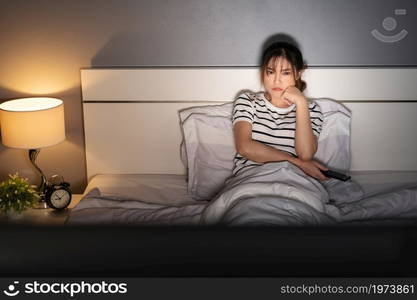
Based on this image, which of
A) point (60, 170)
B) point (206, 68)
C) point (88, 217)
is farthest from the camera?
point (60, 170)

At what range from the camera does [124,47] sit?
9.30 feet

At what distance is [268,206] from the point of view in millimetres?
1888

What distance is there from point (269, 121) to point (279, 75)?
0.72ft

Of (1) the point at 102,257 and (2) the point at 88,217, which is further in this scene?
(2) the point at 88,217

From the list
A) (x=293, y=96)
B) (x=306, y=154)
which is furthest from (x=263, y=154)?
(x=293, y=96)

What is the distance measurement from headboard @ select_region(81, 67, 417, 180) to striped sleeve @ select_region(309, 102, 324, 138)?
0.19 metres

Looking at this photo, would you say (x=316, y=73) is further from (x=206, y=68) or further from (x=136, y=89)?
(x=136, y=89)

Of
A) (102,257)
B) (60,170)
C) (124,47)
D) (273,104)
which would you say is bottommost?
(60,170)

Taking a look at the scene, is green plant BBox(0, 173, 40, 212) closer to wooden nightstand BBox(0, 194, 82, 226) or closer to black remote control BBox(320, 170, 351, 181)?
wooden nightstand BBox(0, 194, 82, 226)

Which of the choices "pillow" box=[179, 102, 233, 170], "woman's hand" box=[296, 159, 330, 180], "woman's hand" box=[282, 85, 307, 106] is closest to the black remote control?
"woman's hand" box=[296, 159, 330, 180]

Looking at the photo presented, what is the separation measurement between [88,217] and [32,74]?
3.44 feet

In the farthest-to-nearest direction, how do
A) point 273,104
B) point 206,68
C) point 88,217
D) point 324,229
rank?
point 206,68 < point 273,104 < point 88,217 < point 324,229

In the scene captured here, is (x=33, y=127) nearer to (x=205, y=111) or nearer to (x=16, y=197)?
(x=16, y=197)

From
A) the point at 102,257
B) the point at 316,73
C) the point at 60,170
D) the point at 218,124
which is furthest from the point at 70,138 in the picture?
the point at 102,257
